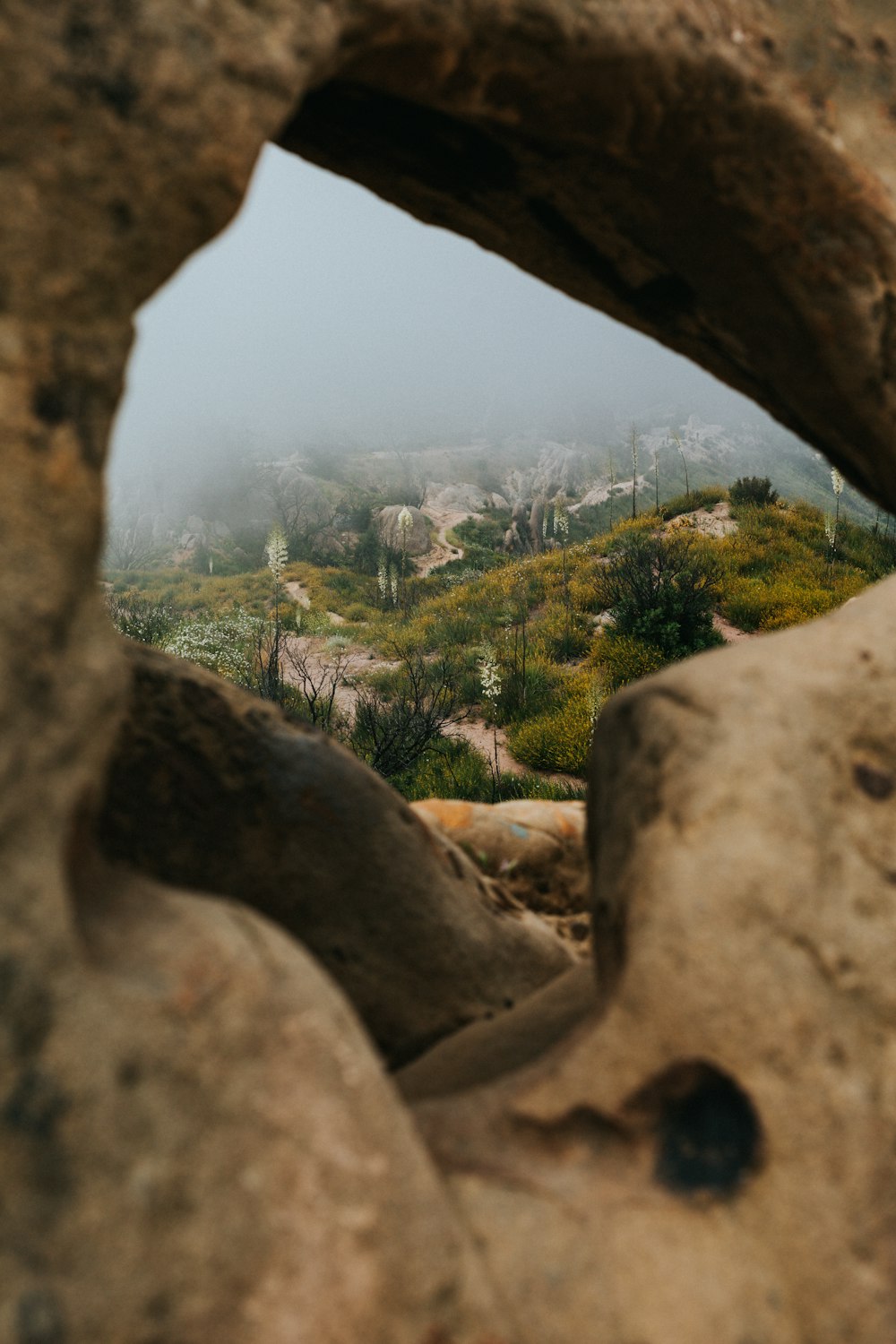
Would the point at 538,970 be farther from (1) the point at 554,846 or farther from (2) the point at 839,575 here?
(2) the point at 839,575

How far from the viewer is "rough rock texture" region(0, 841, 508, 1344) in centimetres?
110

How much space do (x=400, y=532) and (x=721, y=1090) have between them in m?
31.3

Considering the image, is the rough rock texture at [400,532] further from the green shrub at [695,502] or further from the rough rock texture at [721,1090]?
the rough rock texture at [721,1090]

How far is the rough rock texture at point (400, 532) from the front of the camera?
31250 millimetres

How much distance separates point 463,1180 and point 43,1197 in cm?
68

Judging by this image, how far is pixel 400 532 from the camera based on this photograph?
3231 cm

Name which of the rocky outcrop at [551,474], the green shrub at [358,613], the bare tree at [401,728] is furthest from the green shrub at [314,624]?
the rocky outcrop at [551,474]

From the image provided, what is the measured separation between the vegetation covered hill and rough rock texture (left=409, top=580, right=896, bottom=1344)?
625 cm

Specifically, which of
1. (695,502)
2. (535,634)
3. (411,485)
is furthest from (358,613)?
(411,485)

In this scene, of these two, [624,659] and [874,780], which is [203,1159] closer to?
[874,780]

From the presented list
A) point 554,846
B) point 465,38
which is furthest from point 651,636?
point 465,38

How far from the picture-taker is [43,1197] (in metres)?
1.09

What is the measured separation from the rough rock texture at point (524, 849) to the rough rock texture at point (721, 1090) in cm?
261

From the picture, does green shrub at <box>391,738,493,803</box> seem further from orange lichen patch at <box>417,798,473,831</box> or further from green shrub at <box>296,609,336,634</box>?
green shrub at <box>296,609,336,634</box>
